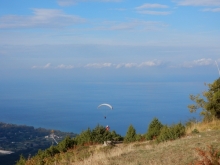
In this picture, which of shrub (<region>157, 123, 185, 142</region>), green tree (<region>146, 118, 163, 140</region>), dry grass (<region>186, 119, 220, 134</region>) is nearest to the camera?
shrub (<region>157, 123, 185, 142</region>)

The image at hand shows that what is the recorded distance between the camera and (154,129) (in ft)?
54.0

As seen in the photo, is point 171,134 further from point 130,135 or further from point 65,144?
point 65,144

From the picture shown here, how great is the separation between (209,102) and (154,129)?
4.59 m

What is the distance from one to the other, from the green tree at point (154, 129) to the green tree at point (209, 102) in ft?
10.8

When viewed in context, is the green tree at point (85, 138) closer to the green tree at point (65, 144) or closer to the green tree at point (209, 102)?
the green tree at point (65, 144)

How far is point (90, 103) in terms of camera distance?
11075 cm

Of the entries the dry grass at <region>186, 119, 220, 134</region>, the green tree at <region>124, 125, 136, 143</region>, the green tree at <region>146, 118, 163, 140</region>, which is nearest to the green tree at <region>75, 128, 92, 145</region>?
the green tree at <region>124, 125, 136, 143</region>

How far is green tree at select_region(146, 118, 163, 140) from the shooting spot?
15.9 metres

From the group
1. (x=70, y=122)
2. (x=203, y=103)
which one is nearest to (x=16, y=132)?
(x=70, y=122)

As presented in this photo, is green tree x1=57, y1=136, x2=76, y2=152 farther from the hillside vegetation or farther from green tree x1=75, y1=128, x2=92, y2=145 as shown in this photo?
green tree x1=75, y1=128, x2=92, y2=145

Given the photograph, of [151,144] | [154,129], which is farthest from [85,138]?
[151,144]

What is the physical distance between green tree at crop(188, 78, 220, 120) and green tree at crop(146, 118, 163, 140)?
3.28 m

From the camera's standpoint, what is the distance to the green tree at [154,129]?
52.3 ft

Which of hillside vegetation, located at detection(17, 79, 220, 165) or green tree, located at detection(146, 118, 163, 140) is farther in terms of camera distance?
green tree, located at detection(146, 118, 163, 140)
